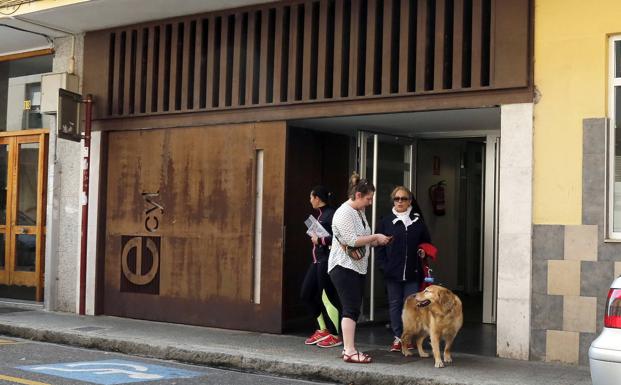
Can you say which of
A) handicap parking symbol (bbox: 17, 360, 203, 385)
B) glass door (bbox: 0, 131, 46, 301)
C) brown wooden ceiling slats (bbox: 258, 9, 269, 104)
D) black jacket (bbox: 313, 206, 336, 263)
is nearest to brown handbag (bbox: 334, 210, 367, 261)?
black jacket (bbox: 313, 206, 336, 263)

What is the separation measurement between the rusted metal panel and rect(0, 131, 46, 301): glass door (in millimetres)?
1727

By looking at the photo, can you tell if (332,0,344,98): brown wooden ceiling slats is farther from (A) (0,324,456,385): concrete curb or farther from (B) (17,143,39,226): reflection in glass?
(B) (17,143,39,226): reflection in glass

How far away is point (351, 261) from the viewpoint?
817 cm

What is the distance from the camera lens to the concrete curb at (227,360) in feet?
24.8

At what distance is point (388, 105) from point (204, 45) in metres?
3.05

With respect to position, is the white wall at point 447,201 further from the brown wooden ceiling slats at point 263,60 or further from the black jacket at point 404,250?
the black jacket at point 404,250

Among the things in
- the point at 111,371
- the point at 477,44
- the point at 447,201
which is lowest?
the point at 111,371

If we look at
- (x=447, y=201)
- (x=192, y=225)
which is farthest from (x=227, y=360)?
(x=447, y=201)

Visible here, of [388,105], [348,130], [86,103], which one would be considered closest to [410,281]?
[388,105]

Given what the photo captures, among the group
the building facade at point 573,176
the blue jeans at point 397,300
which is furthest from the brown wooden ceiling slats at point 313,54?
the blue jeans at point 397,300

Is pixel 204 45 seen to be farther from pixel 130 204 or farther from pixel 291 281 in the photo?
pixel 291 281

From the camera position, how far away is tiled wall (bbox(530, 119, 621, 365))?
7941mm

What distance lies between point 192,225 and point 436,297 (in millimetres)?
4148

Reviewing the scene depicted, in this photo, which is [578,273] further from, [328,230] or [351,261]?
[328,230]
